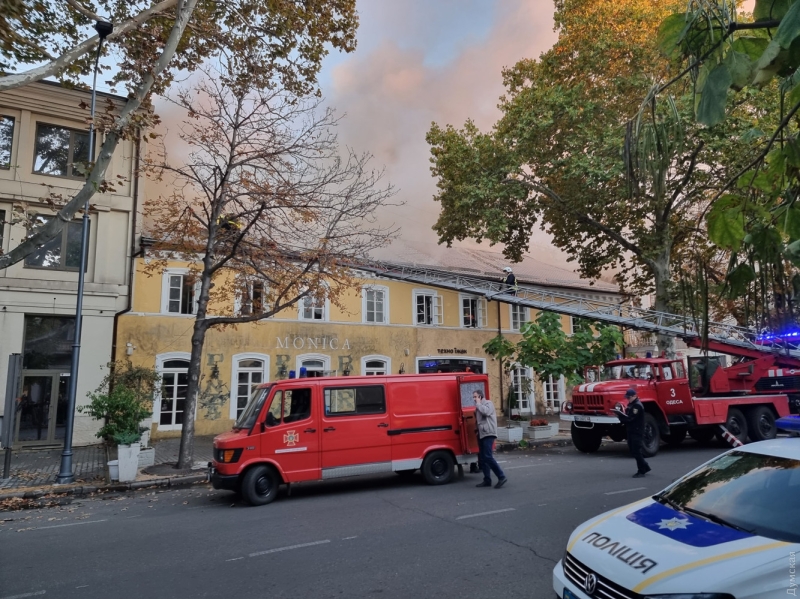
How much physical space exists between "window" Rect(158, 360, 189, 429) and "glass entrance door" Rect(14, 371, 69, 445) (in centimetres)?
A: 299

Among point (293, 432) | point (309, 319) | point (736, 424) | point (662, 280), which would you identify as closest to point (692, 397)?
point (736, 424)

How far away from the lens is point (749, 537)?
3.35 metres

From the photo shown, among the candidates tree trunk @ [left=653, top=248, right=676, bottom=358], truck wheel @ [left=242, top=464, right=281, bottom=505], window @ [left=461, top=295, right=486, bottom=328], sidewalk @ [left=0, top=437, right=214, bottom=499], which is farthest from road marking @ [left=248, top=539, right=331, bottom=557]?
window @ [left=461, top=295, right=486, bottom=328]

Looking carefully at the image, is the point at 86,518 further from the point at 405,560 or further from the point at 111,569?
the point at 405,560

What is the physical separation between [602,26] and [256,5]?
53.4 ft

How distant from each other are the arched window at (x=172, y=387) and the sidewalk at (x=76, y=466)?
32.2 inches

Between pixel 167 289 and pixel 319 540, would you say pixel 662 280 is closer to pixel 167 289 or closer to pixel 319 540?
pixel 167 289

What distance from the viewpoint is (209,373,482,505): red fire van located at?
31.2 feet

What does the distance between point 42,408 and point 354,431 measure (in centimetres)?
1265

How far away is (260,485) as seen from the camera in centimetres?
950

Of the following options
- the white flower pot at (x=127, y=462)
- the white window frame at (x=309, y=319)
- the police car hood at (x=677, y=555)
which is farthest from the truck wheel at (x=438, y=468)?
the white window frame at (x=309, y=319)

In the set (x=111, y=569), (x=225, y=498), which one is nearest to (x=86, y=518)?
(x=225, y=498)

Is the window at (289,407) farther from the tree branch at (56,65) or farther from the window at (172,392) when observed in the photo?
the window at (172,392)

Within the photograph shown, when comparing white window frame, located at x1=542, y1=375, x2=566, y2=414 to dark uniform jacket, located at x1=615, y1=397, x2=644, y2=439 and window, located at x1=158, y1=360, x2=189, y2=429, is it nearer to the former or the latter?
dark uniform jacket, located at x1=615, y1=397, x2=644, y2=439
